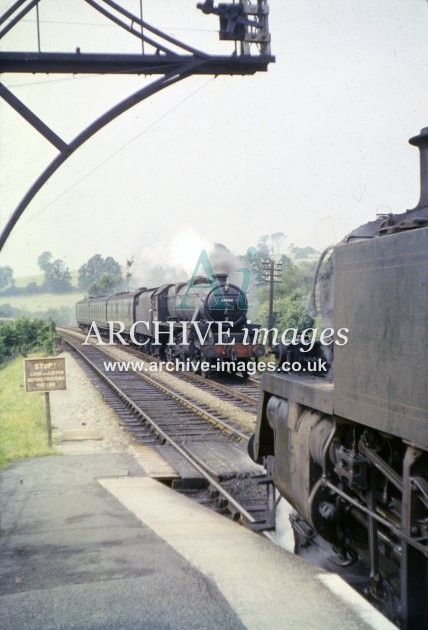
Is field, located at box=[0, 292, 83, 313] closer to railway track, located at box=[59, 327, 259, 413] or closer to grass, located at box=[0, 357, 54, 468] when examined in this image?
grass, located at box=[0, 357, 54, 468]

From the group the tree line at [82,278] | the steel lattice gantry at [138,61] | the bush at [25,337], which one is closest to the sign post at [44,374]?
the steel lattice gantry at [138,61]

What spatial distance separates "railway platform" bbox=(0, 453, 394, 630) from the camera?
3.79 metres

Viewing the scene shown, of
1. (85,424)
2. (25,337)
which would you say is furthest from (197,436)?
(25,337)

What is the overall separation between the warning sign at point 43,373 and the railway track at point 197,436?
1889 mm

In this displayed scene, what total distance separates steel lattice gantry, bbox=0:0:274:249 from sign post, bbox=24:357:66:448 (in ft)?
14.6

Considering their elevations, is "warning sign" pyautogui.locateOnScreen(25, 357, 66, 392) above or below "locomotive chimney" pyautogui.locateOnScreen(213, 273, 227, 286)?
below

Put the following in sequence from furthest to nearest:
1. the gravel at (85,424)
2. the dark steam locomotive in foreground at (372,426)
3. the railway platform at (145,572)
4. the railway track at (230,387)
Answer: the railway track at (230,387) → the gravel at (85,424) → the railway platform at (145,572) → the dark steam locomotive in foreground at (372,426)

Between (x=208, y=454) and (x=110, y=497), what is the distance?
9.32 ft

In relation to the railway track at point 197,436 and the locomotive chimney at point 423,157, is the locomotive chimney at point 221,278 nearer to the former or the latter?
the railway track at point 197,436

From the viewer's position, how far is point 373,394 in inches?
148

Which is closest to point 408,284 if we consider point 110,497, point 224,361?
point 110,497

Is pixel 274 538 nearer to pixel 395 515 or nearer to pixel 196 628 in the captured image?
pixel 395 515

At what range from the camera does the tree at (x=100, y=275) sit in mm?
49969

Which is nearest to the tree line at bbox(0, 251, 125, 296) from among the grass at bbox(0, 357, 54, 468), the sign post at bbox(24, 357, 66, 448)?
the grass at bbox(0, 357, 54, 468)
